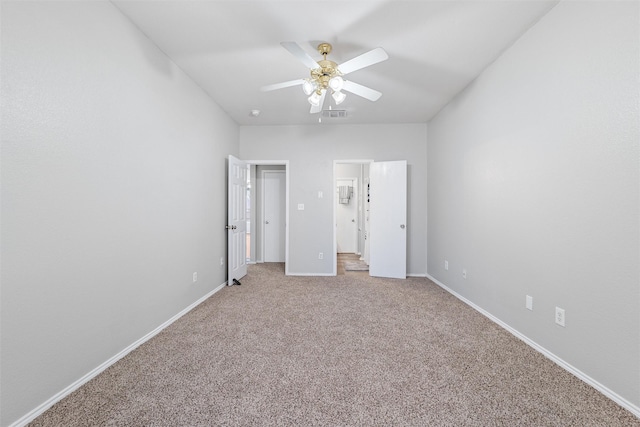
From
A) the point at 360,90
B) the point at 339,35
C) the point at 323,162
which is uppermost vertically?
the point at 339,35

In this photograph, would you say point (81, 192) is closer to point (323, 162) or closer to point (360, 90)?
point (360, 90)

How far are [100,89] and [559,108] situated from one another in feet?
10.4

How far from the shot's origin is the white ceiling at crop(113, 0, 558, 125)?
1.96m

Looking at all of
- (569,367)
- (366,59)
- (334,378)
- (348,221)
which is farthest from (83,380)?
(348,221)

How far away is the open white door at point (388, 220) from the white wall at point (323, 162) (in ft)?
0.71

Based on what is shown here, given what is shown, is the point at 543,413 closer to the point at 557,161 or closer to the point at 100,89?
the point at 557,161

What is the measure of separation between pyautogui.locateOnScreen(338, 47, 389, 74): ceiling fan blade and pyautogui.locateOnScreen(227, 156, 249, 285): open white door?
236cm

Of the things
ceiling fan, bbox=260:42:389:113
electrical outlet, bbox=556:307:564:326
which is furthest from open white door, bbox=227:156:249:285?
electrical outlet, bbox=556:307:564:326

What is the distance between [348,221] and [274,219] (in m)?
2.26

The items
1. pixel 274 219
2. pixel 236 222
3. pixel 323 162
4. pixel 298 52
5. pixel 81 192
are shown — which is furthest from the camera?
pixel 274 219

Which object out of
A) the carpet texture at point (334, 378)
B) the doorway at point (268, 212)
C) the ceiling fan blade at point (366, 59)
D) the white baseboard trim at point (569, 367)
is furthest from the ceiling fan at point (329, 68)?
the doorway at point (268, 212)

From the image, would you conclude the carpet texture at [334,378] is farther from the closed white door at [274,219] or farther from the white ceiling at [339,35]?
the closed white door at [274,219]

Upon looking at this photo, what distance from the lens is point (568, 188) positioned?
184 cm

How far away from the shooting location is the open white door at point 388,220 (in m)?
4.45
